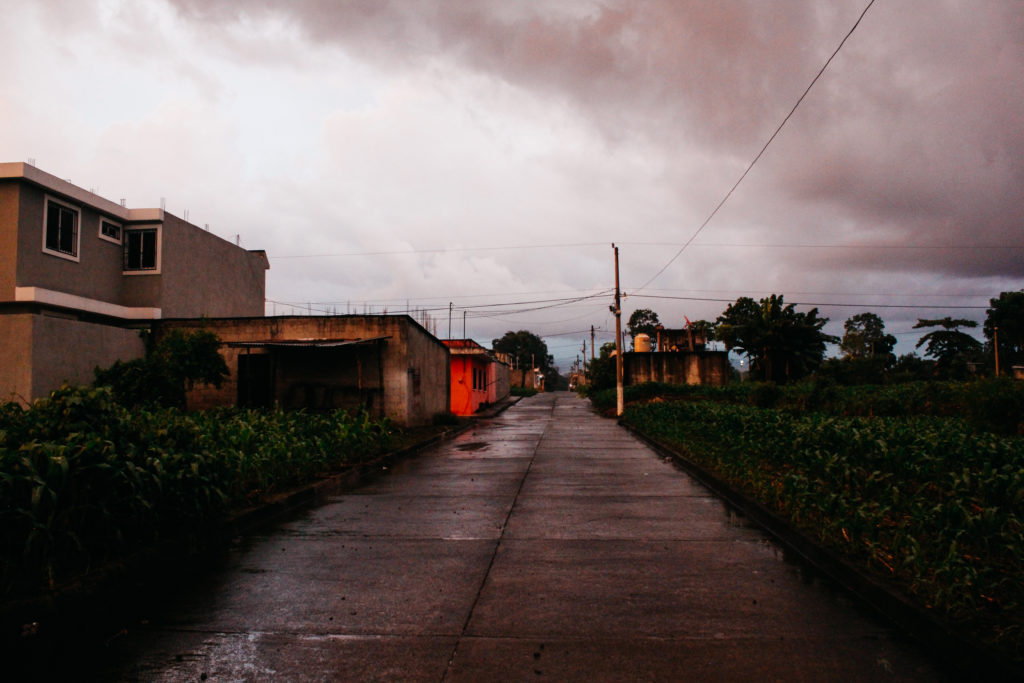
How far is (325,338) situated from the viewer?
19.8 metres

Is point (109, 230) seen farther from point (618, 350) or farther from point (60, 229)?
point (618, 350)

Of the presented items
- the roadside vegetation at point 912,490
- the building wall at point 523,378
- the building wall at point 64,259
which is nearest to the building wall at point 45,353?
the building wall at point 64,259

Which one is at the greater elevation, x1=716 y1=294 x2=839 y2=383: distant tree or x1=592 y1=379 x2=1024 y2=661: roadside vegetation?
x1=716 y1=294 x2=839 y2=383: distant tree

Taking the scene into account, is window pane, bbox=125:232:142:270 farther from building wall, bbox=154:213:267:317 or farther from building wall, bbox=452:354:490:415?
building wall, bbox=452:354:490:415

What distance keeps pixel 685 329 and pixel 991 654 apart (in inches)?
1989

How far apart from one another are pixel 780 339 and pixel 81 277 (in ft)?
115

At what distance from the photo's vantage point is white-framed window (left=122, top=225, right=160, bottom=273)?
24.0 m

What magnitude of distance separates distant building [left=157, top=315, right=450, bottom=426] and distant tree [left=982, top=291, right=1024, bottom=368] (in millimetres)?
63194

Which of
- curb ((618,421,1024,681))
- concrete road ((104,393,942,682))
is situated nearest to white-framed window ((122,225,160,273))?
concrete road ((104,393,942,682))

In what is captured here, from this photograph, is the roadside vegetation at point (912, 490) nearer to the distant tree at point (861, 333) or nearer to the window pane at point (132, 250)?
the window pane at point (132, 250)

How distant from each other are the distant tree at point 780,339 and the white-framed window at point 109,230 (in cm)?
3225

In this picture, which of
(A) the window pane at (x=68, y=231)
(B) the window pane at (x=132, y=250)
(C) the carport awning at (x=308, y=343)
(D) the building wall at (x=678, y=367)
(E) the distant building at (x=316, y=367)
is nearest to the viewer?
(C) the carport awning at (x=308, y=343)

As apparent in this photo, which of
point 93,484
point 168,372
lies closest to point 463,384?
point 168,372

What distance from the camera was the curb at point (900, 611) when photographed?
3.55 meters
